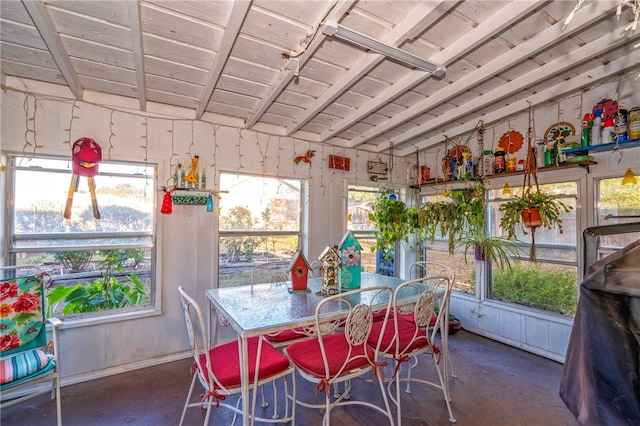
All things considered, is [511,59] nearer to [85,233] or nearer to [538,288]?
[538,288]

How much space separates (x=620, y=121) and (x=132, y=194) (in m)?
4.30

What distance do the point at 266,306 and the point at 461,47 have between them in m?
2.17

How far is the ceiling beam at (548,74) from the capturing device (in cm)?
208

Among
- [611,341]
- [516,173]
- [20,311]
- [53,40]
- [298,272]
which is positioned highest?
[53,40]

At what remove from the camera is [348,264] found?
243 centimetres

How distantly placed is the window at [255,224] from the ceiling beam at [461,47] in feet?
4.22

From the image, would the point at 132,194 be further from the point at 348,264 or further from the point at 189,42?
the point at 348,264

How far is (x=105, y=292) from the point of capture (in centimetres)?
274

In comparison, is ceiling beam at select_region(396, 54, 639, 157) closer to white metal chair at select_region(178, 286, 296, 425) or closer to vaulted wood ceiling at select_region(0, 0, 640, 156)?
vaulted wood ceiling at select_region(0, 0, 640, 156)

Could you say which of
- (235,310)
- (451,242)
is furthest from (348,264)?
(451,242)

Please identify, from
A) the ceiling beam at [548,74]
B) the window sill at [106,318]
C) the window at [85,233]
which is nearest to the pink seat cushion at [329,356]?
the window sill at [106,318]

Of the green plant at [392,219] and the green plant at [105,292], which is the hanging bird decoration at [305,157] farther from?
the green plant at [105,292]

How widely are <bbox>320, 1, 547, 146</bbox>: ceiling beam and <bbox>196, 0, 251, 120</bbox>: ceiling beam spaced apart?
137cm

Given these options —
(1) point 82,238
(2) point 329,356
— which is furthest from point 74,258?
(2) point 329,356
